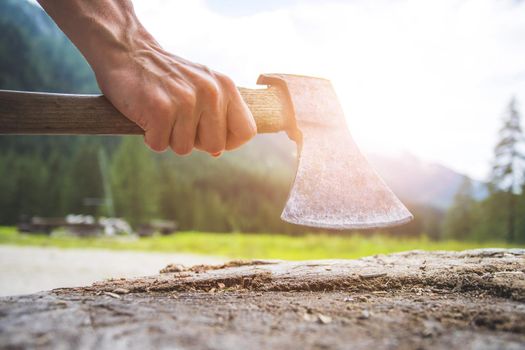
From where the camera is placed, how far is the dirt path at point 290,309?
36.1 inches

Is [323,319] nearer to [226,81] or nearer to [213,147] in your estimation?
[213,147]

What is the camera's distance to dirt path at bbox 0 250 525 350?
3.01 feet

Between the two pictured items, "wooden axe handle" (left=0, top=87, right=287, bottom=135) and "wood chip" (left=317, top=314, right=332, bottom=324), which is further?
"wooden axe handle" (left=0, top=87, right=287, bottom=135)

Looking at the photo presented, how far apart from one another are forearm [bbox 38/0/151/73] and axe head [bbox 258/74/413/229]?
2.47 ft

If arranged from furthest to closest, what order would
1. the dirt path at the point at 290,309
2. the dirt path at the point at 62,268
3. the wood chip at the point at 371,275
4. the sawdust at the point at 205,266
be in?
1. the dirt path at the point at 62,268
2. the sawdust at the point at 205,266
3. the wood chip at the point at 371,275
4. the dirt path at the point at 290,309

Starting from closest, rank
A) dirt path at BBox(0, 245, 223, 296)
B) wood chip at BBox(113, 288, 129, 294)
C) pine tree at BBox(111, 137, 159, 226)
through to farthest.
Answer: wood chip at BBox(113, 288, 129, 294), dirt path at BBox(0, 245, 223, 296), pine tree at BBox(111, 137, 159, 226)

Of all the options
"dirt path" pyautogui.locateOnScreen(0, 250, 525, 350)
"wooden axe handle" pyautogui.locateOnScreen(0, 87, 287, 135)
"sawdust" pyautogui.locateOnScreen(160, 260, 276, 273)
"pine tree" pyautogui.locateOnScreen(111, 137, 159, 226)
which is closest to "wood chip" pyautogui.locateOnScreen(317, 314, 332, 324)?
"dirt path" pyautogui.locateOnScreen(0, 250, 525, 350)

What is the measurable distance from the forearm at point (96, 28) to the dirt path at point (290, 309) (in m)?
1.00

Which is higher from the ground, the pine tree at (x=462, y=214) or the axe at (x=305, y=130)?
the axe at (x=305, y=130)

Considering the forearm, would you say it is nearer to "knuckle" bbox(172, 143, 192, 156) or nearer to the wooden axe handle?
the wooden axe handle

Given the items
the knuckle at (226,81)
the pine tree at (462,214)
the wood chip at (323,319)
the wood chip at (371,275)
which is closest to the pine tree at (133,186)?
the pine tree at (462,214)

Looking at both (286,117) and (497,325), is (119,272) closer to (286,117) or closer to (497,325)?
(286,117)

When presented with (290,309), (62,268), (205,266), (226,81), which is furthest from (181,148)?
(62,268)

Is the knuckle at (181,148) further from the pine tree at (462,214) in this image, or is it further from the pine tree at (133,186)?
the pine tree at (133,186)
